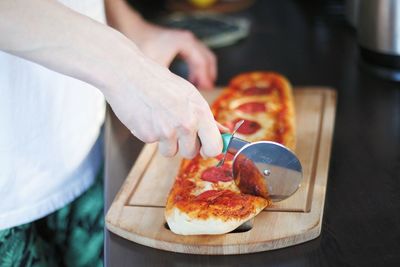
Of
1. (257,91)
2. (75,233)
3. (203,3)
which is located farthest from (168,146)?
(203,3)

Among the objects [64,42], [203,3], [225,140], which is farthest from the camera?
[203,3]

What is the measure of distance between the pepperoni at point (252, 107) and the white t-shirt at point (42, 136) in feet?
1.05

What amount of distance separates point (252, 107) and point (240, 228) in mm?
418

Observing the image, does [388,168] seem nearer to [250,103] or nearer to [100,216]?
[250,103]

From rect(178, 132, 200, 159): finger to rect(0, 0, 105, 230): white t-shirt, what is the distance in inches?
12.6

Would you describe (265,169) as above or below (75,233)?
above

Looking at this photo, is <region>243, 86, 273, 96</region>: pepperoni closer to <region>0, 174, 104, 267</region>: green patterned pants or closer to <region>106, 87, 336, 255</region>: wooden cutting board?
<region>106, 87, 336, 255</region>: wooden cutting board

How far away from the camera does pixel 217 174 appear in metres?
1.16

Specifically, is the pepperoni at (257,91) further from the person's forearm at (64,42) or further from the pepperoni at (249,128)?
the person's forearm at (64,42)

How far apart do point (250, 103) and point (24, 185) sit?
0.52 metres

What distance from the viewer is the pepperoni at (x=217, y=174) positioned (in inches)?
45.0

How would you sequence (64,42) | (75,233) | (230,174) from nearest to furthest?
(64,42), (230,174), (75,233)

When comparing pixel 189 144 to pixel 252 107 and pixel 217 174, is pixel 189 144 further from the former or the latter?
pixel 252 107

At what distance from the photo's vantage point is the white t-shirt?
3.75 ft
